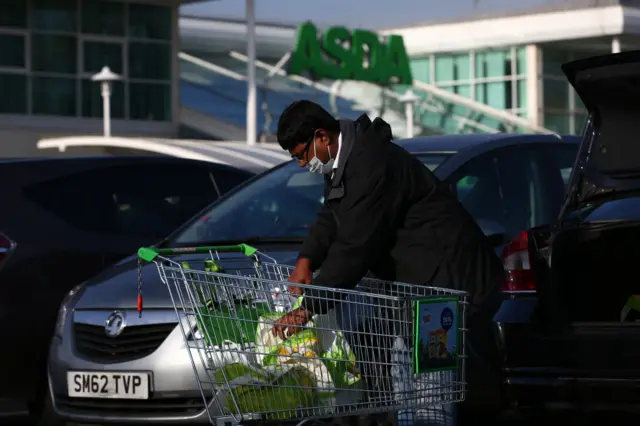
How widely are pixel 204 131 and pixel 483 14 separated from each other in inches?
590

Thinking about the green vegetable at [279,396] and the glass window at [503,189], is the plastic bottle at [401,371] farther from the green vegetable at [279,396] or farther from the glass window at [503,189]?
the glass window at [503,189]

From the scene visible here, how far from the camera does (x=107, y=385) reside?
649 cm

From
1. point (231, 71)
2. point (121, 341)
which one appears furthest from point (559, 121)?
point (121, 341)

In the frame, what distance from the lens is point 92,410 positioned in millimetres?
6543

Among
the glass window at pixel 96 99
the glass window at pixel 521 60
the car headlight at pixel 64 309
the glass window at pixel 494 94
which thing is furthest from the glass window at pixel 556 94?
the car headlight at pixel 64 309

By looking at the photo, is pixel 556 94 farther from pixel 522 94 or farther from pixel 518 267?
pixel 518 267

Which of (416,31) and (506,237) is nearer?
(506,237)

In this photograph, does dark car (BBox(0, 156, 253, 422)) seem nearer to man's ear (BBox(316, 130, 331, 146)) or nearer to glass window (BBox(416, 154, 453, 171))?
glass window (BBox(416, 154, 453, 171))

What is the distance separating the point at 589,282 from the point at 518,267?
17.7 inches

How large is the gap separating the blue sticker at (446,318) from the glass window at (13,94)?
3109 cm

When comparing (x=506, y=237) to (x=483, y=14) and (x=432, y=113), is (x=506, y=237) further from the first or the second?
(x=483, y=14)

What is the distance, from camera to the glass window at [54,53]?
35.8 meters

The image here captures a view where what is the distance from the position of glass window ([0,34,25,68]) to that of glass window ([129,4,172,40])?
3398mm

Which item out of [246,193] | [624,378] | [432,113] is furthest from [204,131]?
[624,378]
